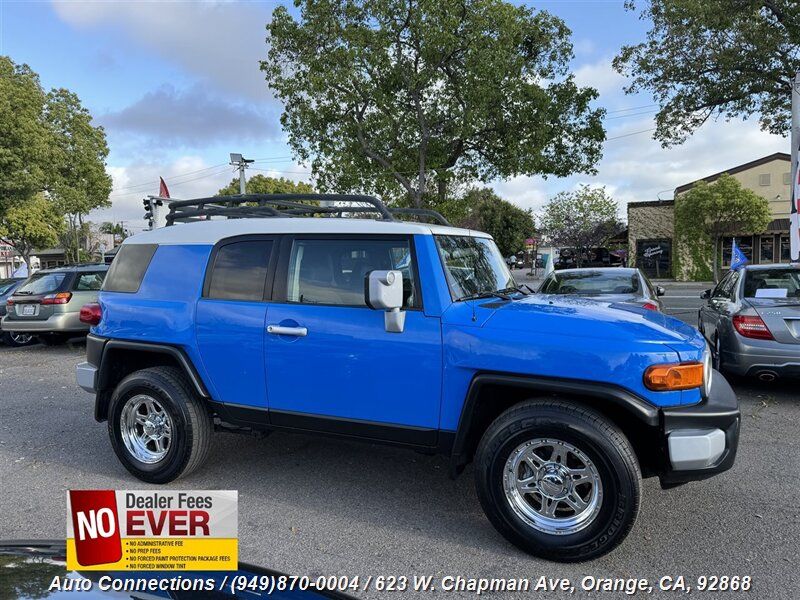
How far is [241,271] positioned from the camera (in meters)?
4.03

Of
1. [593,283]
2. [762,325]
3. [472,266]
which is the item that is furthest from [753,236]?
[472,266]

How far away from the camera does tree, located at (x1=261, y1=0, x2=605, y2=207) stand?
1440 centimetres

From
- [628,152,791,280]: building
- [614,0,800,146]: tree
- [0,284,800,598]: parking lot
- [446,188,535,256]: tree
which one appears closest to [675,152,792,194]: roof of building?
[628,152,791,280]: building

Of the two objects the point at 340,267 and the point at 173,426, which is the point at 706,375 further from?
the point at 173,426

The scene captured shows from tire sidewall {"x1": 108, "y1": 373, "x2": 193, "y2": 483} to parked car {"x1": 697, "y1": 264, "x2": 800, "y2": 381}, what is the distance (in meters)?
5.82

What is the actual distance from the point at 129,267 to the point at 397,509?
9.23 feet

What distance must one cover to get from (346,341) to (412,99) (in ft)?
44.8

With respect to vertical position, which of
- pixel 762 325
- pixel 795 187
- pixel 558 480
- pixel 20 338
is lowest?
pixel 20 338

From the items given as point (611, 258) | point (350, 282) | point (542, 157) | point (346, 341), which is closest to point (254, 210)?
point (350, 282)

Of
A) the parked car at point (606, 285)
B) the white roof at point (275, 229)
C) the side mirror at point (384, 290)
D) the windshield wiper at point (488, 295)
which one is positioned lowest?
the parked car at point (606, 285)

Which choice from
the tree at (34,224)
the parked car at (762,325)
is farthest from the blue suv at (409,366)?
the tree at (34,224)

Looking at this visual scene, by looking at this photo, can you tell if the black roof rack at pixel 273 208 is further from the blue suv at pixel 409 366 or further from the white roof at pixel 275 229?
the white roof at pixel 275 229

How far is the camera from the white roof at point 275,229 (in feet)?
12.1

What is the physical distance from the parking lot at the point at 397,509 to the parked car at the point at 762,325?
0.60m
